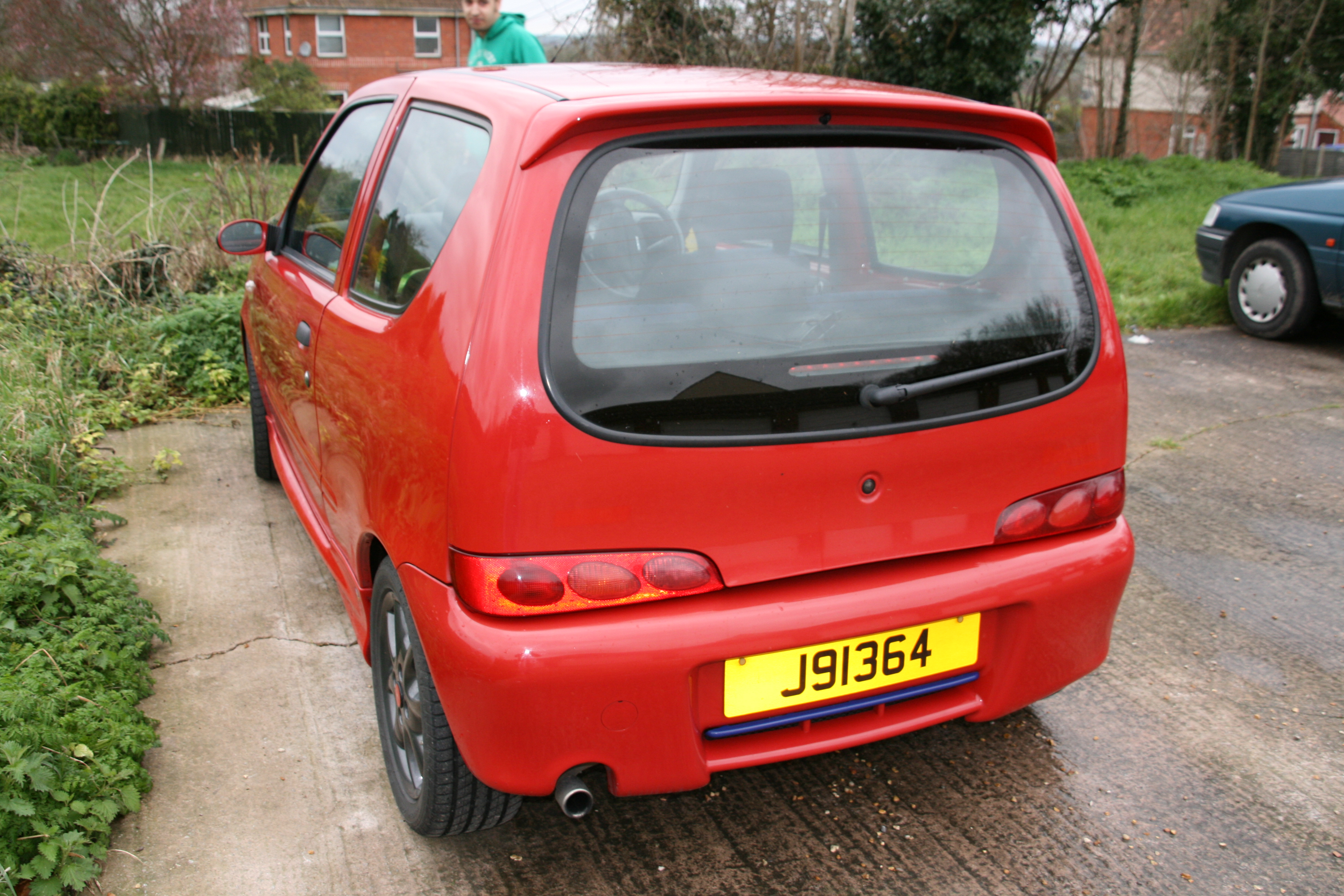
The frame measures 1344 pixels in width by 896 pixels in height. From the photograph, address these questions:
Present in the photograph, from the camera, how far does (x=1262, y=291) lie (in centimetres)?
723

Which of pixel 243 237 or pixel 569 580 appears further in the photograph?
pixel 243 237

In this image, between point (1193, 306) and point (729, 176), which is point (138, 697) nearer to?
point (729, 176)

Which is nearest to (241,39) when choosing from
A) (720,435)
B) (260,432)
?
(260,432)

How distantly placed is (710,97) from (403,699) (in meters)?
1.50

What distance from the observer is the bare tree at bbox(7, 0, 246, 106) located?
27.8 metres

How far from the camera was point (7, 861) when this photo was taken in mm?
2010

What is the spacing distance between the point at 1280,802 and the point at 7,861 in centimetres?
297

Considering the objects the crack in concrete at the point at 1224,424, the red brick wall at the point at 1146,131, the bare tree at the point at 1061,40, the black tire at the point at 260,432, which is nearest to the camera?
the black tire at the point at 260,432

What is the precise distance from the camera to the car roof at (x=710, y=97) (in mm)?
1823

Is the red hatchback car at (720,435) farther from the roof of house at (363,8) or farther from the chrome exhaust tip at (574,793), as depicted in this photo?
the roof of house at (363,8)

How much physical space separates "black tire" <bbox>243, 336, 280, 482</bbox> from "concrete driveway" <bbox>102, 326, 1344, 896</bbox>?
0.62 meters

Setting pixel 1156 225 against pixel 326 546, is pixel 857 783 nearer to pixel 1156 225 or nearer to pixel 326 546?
pixel 326 546

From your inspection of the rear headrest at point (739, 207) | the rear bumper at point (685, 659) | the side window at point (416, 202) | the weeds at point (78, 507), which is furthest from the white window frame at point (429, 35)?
Answer: the rear bumper at point (685, 659)

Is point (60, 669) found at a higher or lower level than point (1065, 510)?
lower
